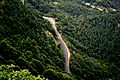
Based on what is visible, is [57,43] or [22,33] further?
[57,43]

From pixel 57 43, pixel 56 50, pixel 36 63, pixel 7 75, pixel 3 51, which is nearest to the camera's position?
pixel 7 75

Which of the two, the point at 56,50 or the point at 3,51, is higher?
the point at 3,51

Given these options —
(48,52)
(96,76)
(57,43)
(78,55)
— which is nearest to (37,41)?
(48,52)

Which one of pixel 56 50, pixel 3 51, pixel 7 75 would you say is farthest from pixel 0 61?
pixel 56 50

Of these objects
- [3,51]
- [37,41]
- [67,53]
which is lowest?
[67,53]

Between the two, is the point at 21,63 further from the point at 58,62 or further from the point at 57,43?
the point at 57,43

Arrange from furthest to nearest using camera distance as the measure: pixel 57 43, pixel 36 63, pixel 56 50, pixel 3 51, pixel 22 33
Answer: pixel 57 43 < pixel 56 50 < pixel 22 33 < pixel 36 63 < pixel 3 51

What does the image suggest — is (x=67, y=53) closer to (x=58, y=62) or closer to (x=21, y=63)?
(x=58, y=62)

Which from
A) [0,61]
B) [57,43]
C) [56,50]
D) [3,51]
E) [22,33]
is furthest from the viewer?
[57,43]

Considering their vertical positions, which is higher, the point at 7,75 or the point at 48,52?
the point at 7,75
